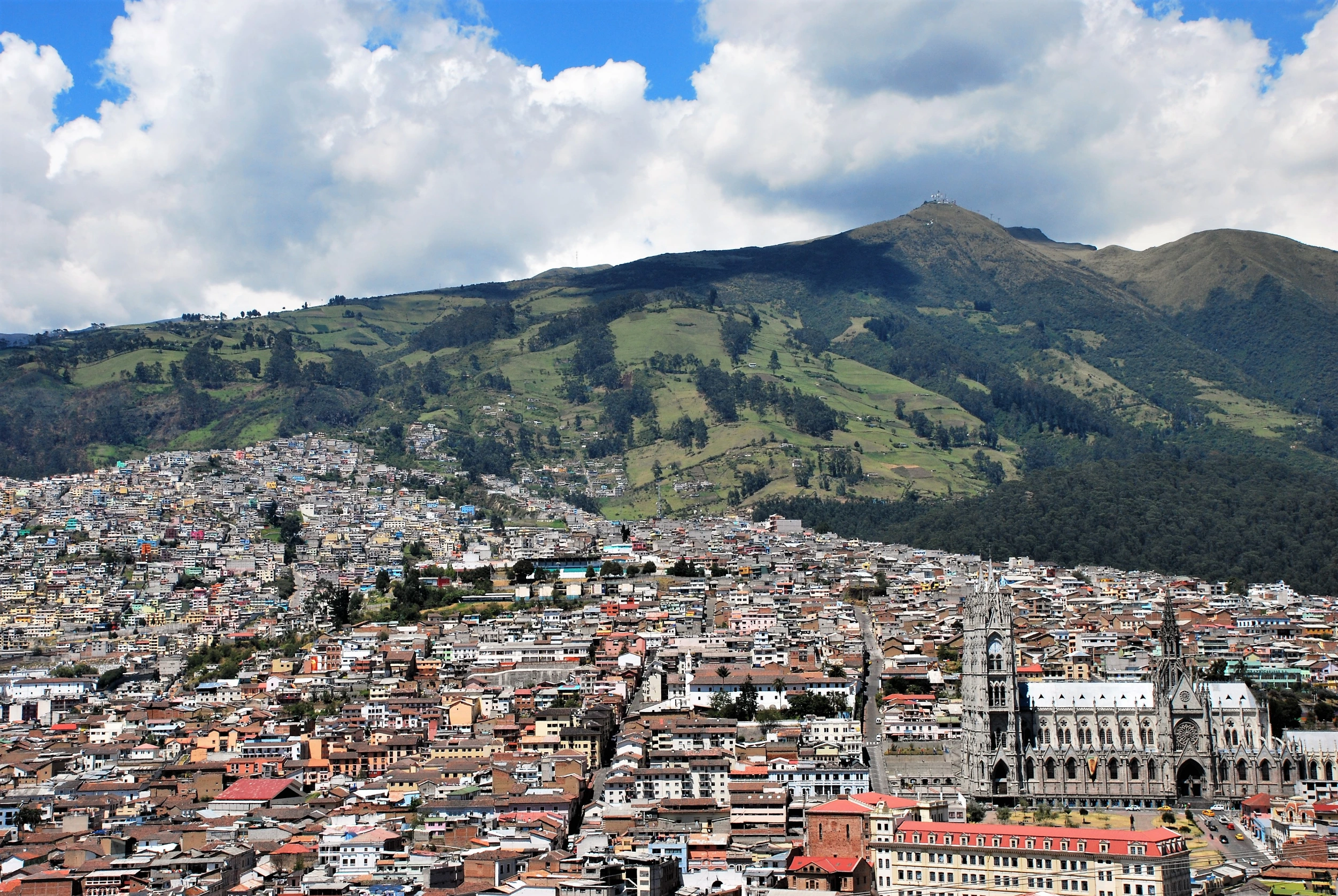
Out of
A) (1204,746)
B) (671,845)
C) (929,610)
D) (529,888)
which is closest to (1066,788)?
(1204,746)

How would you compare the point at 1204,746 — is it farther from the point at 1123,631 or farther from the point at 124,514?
the point at 124,514

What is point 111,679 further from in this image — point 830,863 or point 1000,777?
point 830,863

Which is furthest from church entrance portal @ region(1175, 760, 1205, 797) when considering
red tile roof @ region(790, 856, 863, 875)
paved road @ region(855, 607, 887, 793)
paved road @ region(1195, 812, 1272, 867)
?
red tile roof @ region(790, 856, 863, 875)

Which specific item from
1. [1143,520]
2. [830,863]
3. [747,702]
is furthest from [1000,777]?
[1143,520]

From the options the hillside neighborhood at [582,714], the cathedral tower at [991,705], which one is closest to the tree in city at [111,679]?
the hillside neighborhood at [582,714]

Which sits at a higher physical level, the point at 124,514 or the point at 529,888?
the point at 124,514

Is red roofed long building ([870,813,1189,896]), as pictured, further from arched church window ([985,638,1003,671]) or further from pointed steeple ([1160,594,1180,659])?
pointed steeple ([1160,594,1180,659])
